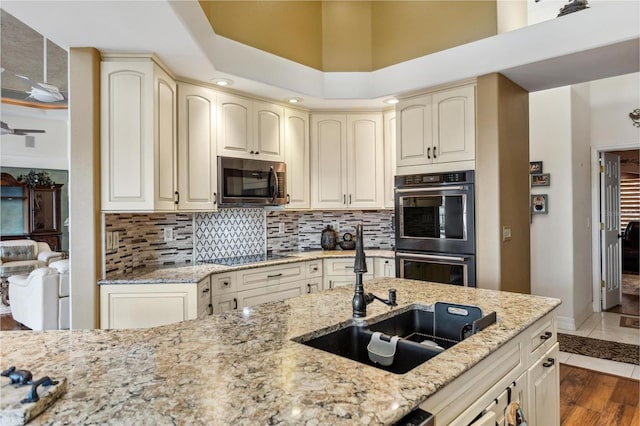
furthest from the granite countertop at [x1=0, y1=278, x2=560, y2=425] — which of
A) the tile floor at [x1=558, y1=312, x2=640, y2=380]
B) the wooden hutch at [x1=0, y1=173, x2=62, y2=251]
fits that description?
the wooden hutch at [x1=0, y1=173, x2=62, y2=251]

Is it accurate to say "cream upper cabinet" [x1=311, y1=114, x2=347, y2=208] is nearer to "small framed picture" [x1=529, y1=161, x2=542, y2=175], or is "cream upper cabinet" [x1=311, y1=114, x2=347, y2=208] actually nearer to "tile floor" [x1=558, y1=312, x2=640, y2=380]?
"small framed picture" [x1=529, y1=161, x2=542, y2=175]

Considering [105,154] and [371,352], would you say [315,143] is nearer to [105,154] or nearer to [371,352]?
[105,154]

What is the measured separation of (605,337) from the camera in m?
3.98

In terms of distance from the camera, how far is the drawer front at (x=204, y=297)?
8.74 ft

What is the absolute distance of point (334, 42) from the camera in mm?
3795

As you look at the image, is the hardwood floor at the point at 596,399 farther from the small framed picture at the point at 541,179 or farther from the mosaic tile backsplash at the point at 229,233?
the mosaic tile backsplash at the point at 229,233

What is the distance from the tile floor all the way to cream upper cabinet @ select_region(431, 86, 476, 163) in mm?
2082

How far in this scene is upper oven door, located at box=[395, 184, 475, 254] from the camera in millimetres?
3080

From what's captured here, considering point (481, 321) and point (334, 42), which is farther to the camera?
point (334, 42)

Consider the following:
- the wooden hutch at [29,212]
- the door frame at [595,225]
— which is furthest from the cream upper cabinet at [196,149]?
the wooden hutch at [29,212]

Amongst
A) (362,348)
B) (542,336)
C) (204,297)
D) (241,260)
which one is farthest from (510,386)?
(241,260)

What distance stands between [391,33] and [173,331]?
3354 millimetres

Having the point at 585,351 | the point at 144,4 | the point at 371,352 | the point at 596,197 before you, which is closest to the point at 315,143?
the point at 144,4

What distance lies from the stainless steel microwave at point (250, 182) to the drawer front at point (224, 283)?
638 millimetres
